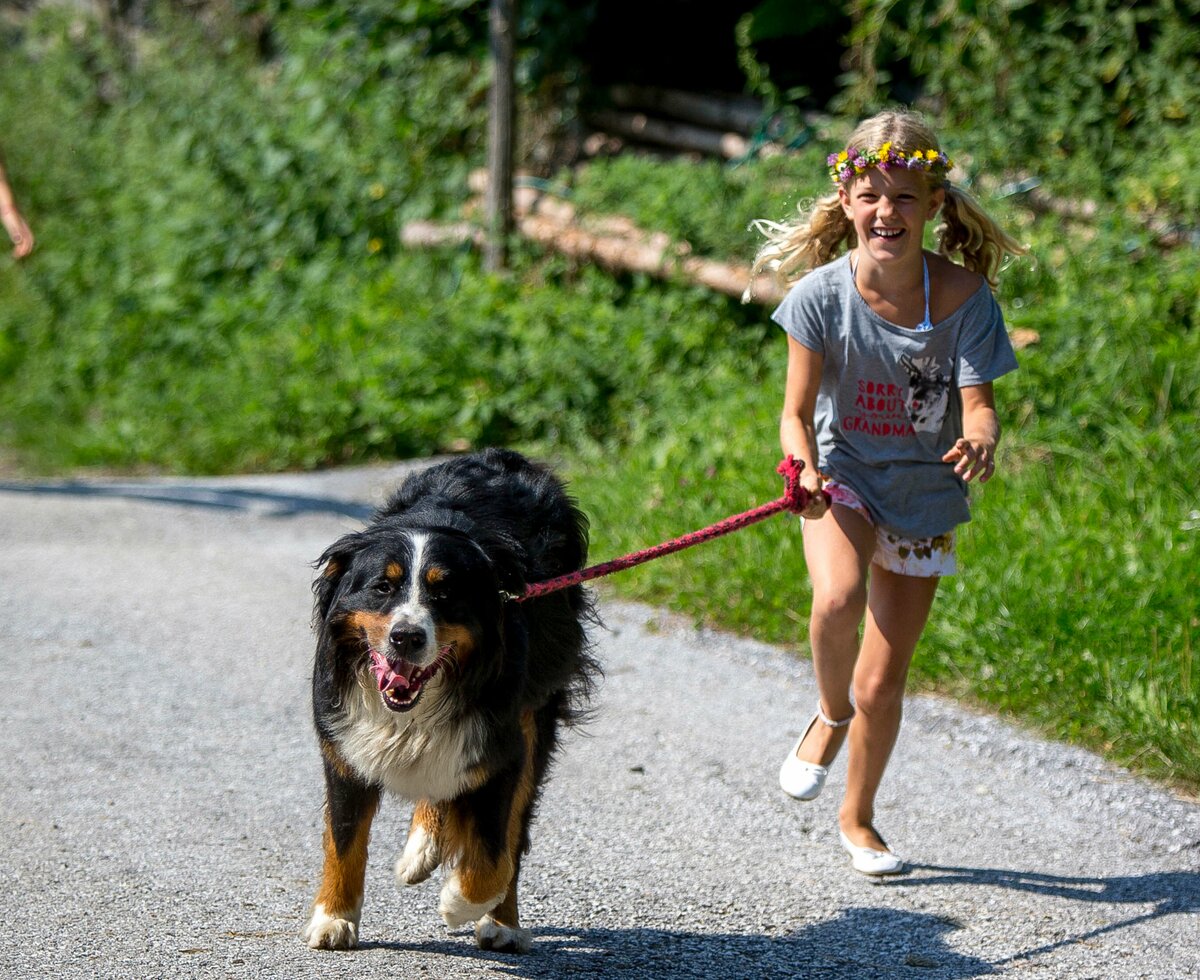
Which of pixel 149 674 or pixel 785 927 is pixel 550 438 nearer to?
pixel 149 674

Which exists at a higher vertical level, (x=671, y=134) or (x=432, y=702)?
(x=671, y=134)

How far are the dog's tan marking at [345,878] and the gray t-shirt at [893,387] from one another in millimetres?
1537

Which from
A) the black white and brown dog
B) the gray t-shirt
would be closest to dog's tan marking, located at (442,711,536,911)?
the black white and brown dog

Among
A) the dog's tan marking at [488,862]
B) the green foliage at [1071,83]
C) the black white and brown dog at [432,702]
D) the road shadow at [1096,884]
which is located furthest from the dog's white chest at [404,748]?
the green foliage at [1071,83]

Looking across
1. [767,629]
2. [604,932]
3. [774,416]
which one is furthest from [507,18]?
[604,932]

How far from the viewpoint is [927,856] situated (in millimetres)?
4070

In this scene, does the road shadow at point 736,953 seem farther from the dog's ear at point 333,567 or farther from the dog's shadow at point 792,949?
the dog's ear at point 333,567

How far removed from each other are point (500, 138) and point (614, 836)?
7196mm

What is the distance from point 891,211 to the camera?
3.62 m

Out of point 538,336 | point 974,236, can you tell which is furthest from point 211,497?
point 974,236

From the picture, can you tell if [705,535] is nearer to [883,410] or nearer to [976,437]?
[883,410]

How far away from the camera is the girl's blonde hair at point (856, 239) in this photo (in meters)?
3.70

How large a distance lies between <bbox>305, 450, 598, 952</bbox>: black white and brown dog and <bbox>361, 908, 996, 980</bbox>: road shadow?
113mm

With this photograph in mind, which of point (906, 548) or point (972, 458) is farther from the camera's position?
point (906, 548)
